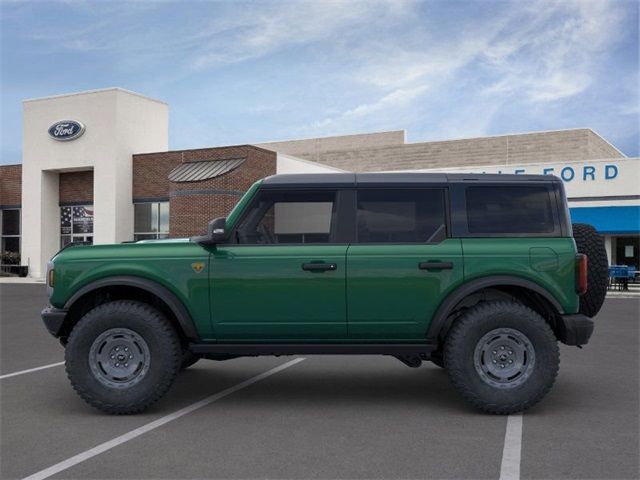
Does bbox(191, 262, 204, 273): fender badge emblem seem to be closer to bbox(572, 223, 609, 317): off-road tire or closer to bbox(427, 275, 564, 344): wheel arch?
bbox(427, 275, 564, 344): wheel arch

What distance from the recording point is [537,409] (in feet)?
20.4

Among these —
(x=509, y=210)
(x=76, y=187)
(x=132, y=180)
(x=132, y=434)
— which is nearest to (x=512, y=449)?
(x=509, y=210)

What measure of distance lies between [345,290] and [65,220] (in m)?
38.2

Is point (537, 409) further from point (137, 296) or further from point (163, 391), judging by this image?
point (137, 296)

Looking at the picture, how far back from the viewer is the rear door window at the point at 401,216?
6.19 metres

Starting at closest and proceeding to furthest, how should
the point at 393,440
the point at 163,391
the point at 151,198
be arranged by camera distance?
the point at 393,440 < the point at 163,391 < the point at 151,198

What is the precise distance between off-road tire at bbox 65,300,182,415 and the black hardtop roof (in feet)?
5.33

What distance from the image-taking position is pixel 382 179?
20.7 feet

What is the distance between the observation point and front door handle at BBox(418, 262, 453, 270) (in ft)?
19.7

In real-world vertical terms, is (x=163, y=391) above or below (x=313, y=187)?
below

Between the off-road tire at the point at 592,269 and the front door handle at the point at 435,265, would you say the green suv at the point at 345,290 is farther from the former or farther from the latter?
the off-road tire at the point at 592,269

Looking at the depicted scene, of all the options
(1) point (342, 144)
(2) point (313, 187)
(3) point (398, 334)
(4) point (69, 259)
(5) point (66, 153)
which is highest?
(1) point (342, 144)

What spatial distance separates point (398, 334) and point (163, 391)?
2101mm

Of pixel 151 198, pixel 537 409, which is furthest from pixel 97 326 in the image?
pixel 151 198
